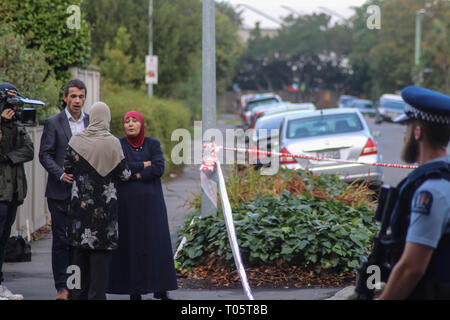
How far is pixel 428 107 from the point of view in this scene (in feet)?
10.7

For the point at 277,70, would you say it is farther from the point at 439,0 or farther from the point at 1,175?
the point at 1,175

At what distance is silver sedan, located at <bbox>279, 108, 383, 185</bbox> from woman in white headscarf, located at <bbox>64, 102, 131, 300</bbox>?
21.3ft

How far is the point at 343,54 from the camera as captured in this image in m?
102

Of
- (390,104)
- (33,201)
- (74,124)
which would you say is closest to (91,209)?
(74,124)

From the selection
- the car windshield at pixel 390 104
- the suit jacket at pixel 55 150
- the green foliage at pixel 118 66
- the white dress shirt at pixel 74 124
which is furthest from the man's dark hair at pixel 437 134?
the car windshield at pixel 390 104

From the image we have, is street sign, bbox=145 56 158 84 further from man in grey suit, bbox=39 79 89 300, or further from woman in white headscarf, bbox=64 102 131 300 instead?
woman in white headscarf, bbox=64 102 131 300

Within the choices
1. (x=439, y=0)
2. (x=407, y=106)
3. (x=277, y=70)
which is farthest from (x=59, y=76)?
(x=277, y=70)

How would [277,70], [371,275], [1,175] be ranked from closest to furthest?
[371,275] < [1,175] < [277,70]

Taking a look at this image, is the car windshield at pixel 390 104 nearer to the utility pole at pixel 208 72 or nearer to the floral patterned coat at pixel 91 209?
Result: the utility pole at pixel 208 72

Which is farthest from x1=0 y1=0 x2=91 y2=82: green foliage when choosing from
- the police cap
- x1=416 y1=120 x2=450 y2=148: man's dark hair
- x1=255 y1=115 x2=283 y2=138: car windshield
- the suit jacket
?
x1=416 y1=120 x2=450 y2=148: man's dark hair

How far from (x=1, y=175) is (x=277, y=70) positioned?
90.0m

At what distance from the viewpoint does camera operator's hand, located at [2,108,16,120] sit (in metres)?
6.60

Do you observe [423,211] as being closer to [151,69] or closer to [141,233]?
[141,233]
